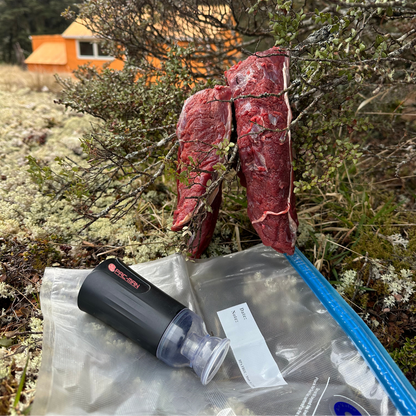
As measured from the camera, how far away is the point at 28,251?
1953mm

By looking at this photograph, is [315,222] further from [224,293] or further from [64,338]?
[64,338]

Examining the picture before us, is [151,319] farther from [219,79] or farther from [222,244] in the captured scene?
[219,79]

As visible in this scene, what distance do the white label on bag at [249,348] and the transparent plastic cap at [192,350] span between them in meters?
0.14

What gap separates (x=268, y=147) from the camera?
1525 mm

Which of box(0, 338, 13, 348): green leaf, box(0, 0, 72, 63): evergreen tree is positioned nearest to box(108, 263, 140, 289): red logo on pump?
box(0, 338, 13, 348): green leaf

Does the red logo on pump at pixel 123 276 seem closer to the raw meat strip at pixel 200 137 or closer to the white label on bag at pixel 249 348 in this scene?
the raw meat strip at pixel 200 137

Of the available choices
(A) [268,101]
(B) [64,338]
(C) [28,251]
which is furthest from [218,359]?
(C) [28,251]

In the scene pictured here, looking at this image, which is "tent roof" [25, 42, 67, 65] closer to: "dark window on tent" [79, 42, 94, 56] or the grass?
"dark window on tent" [79, 42, 94, 56]

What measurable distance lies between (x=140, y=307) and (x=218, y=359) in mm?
389

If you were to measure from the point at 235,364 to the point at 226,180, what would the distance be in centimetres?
99

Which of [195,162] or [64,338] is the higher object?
[195,162]

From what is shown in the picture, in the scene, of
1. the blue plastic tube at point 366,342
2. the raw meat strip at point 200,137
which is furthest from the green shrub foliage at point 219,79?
the blue plastic tube at point 366,342

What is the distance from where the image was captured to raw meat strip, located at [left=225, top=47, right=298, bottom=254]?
5.02 feet

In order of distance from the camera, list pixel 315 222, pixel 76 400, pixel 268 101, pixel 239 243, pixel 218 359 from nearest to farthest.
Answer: pixel 76 400, pixel 218 359, pixel 268 101, pixel 239 243, pixel 315 222
